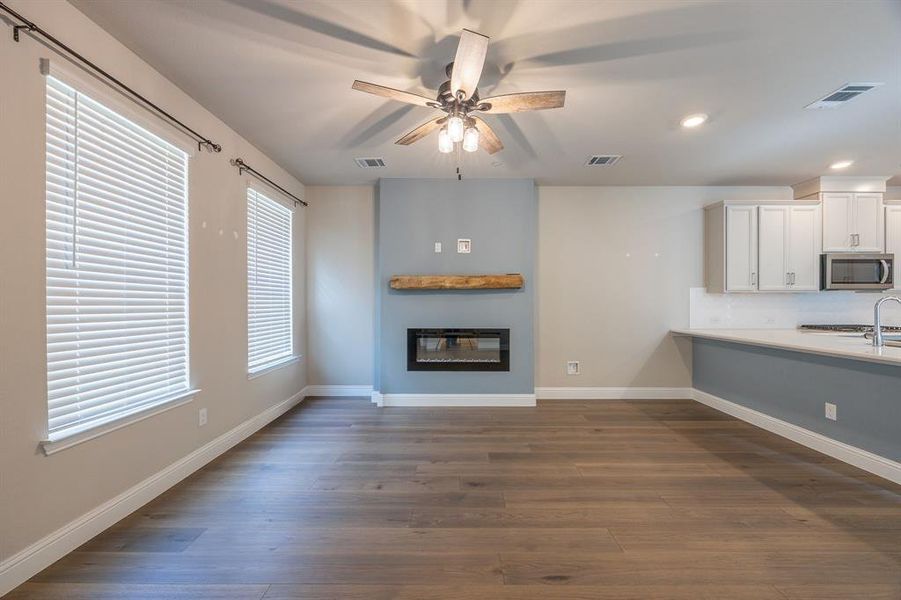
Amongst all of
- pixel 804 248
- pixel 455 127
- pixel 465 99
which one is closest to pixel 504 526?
pixel 455 127

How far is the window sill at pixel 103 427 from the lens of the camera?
1.72 meters

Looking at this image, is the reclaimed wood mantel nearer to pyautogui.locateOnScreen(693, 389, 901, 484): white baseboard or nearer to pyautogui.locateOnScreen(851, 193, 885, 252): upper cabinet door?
pyautogui.locateOnScreen(693, 389, 901, 484): white baseboard

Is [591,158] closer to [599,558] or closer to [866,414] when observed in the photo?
[866,414]

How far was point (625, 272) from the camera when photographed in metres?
4.66

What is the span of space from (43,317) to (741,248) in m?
5.87

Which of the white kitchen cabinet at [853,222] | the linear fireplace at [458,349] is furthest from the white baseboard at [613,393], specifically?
the white kitchen cabinet at [853,222]

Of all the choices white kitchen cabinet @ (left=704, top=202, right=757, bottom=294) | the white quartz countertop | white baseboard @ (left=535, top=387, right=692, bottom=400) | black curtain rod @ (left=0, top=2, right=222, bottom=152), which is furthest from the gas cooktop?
black curtain rod @ (left=0, top=2, right=222, bottom=152)

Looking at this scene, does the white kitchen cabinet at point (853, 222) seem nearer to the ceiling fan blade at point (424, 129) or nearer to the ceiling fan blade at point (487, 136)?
the ceiling fan blade at point (487, 136)

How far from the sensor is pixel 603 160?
376 centimetres

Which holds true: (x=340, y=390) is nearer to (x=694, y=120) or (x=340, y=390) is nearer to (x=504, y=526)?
(x=504, y=526)

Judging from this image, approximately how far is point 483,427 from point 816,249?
428 centimetres

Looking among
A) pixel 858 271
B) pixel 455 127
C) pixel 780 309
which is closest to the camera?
pixel 455 127

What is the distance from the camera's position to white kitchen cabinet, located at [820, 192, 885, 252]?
416cm

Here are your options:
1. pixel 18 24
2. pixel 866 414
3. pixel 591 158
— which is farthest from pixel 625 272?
pixel 18 24
